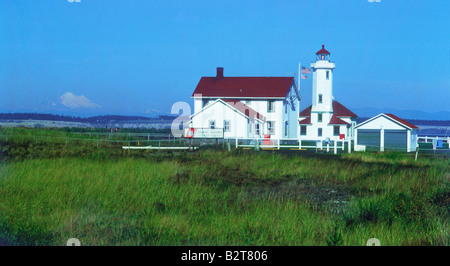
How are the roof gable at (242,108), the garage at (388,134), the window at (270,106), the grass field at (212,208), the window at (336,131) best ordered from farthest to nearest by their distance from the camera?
the window at (336,131), the window at (270,106), the roof gable at (242,108), the garage at (388,134), the grass field at (212,208)

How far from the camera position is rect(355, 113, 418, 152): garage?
20203 millimetres

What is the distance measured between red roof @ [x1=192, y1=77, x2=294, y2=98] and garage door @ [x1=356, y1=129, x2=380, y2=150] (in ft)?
27.7

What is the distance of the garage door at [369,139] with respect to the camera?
20844 millimetres

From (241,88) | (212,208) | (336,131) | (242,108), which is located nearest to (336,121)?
(336,131)

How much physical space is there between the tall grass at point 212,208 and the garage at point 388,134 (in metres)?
10.8

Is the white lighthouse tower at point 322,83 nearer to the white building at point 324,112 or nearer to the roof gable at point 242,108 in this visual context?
the white building at point 324,112

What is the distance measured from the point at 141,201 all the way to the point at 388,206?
377 centimetres

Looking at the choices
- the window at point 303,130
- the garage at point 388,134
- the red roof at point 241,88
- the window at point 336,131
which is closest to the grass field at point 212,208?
the garage at point 388,134

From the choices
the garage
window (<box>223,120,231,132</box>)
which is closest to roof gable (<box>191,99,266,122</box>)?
window (<box>223,120,231,132</box>)

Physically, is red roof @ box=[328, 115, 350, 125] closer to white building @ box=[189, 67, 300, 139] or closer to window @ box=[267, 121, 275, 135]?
white building @ box=[189, 67, 300, 139]
